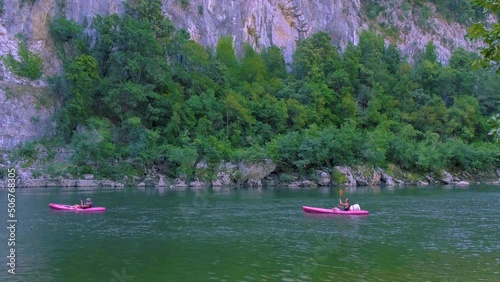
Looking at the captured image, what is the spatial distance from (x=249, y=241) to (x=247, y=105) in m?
39.5

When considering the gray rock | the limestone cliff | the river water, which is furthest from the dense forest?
the river water

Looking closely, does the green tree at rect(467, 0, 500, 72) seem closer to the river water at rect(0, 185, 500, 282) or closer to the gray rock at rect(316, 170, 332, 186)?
the river water at rect(0, 185, 500, 282)

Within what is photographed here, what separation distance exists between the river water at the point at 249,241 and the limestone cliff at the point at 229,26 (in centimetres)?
1711

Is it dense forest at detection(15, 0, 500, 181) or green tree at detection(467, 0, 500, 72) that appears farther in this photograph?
dense forest at detection(15, 0, 500, 181)

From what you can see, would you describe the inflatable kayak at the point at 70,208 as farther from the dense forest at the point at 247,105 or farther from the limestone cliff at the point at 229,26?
the limestone cliff at the point at 229,26

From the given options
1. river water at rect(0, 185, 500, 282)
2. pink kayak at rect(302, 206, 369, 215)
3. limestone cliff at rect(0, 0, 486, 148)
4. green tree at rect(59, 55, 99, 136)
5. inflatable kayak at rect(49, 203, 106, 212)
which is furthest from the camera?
limestone cliff at rect(0, 0, 486, 148)

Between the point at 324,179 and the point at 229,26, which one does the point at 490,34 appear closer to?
the point at 324,179

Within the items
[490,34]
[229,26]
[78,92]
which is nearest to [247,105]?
[229,26]

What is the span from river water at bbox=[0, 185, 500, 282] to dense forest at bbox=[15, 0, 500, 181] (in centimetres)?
1513

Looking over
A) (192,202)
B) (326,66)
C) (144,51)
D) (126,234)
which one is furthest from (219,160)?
(126,234)

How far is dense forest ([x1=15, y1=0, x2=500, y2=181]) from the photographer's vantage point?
177 ft

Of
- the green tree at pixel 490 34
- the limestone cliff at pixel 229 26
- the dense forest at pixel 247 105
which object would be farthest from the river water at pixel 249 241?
the limestone cliff at pixel 229 26

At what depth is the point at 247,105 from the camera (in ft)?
203

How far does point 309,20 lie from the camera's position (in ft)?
253
